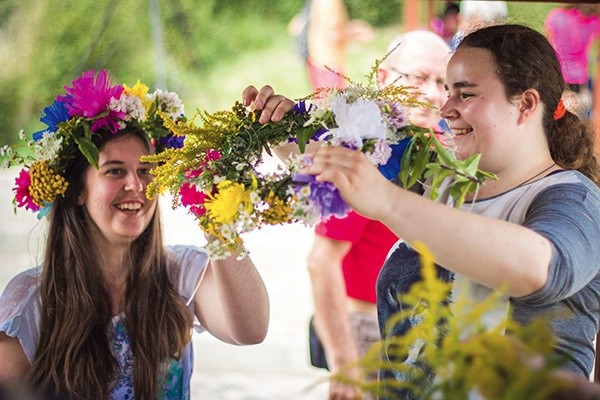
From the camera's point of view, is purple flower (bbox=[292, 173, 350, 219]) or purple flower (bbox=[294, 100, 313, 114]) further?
purple flower (bbox=[294, 100, 313, 114])

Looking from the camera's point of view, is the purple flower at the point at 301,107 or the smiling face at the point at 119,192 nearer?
the purple flower at the point at 301,107

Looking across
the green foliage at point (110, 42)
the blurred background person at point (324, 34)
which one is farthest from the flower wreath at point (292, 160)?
the green foliage at point (110, 42)

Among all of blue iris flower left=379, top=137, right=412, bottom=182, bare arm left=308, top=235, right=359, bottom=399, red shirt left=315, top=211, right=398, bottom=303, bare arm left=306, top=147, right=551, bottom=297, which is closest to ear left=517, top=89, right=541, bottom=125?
blue iris flower left=379, top=137, right=412, bottom=182

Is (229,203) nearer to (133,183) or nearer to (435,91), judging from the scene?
(133,183)

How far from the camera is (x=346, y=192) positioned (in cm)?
159

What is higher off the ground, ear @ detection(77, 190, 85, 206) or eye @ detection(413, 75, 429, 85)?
eye @ detection(413, 75, 429, 85)

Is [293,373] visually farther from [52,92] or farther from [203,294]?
[52,92]

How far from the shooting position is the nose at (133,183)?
2.46 metres

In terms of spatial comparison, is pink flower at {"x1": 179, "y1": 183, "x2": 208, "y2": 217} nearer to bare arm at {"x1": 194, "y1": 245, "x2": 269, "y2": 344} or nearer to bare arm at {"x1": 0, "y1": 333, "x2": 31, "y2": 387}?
bare arm at {"x1": 194, "y1": 245, "x2": 269, "y2": 344}

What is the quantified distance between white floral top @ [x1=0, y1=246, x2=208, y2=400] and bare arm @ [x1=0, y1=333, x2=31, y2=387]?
0.02 m

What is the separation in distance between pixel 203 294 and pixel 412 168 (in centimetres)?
90

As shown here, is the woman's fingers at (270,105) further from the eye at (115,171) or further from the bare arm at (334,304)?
the bare arm at (334,304)

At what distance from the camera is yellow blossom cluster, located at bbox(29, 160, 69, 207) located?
241 cm

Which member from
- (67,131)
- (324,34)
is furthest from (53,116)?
(324,34)
